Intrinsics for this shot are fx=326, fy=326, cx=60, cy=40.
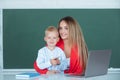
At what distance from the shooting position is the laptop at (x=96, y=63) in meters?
2.34

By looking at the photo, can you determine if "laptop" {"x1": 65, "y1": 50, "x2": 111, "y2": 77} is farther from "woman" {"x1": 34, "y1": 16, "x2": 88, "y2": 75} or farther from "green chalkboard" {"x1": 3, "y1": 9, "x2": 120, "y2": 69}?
"green chalkboard" {"x1": 3, "y1": 9, "x2": 120, "y2": 69}

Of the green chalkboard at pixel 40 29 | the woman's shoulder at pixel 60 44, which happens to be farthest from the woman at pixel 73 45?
the green chalkboard at pixel 40 29

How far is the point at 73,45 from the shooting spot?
2881mm

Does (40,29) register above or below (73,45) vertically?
above

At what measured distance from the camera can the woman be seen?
280 cm

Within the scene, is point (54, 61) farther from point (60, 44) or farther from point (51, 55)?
point (60, 44)

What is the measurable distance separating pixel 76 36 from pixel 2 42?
2.22m

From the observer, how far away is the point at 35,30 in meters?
4.86

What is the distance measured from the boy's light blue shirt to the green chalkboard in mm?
2052

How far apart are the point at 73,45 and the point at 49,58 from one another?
276 millimetres

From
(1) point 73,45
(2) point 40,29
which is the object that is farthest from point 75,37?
(2) point 40,29
